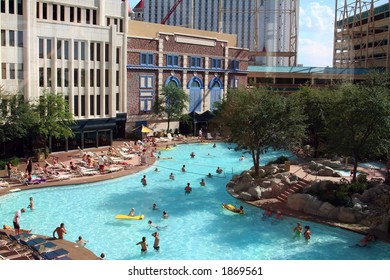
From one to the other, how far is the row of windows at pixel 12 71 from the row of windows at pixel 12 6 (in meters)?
3.68

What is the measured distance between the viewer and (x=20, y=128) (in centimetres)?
3164

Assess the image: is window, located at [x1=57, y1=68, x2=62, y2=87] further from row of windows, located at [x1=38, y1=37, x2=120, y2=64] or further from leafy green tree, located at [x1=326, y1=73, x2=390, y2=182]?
leafy green tree, located at [x1=326, y1=73, x2=390, y2=182]

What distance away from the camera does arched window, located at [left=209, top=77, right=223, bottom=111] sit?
57219 millimetres

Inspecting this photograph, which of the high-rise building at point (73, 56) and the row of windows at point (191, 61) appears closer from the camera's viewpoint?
the high-rise building at point (73, 56)

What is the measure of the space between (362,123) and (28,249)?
1777cm

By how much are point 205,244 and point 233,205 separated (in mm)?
6313

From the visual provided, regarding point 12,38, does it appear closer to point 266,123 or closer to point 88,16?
point 88,16

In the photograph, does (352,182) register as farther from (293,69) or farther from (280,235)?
(293,69)

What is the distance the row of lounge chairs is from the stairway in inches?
516

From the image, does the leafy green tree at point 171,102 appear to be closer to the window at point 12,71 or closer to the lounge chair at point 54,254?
the window at point 12,71

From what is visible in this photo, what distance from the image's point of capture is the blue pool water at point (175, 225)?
1903 cm

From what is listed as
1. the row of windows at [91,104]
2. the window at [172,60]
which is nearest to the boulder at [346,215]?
the row of windows at [91,104]

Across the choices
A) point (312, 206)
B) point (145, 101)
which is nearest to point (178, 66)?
point (145, 101)

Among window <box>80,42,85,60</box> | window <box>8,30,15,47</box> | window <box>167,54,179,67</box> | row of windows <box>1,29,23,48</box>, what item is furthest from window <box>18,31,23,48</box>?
window <box>167,54,179,67</box>
